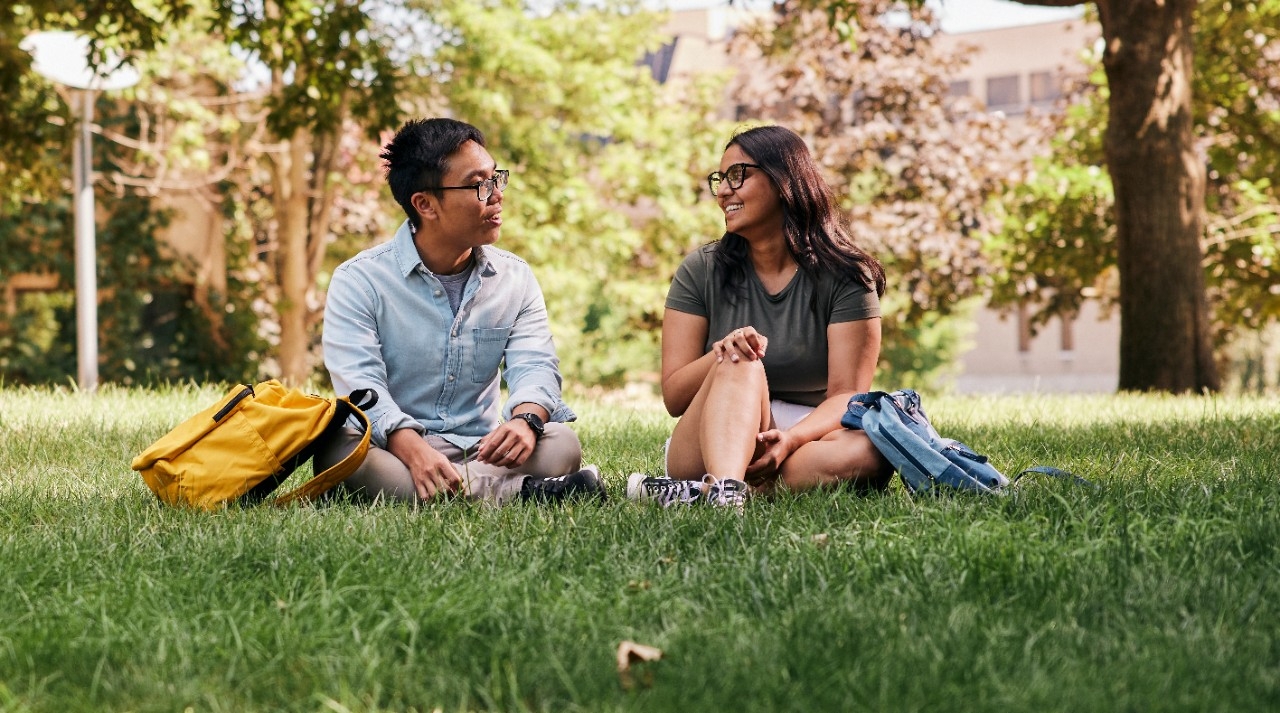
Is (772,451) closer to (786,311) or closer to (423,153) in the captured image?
(786,311)

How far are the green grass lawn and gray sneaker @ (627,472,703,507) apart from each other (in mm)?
168

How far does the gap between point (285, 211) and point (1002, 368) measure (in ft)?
115

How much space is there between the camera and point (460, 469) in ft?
16.2

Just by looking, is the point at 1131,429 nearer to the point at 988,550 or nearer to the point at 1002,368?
the point at 988,550

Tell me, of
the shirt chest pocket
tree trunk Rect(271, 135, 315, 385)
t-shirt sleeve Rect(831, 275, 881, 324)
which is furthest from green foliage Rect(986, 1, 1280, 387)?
the shirt chest pocket

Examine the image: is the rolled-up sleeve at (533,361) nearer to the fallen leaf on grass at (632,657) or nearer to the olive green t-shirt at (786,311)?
the olive green t-shirt at (786,311)

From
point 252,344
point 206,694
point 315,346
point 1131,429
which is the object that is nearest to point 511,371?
point 206,694

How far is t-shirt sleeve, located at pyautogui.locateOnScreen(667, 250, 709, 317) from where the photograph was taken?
514 cm

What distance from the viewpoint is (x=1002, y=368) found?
4947 cm

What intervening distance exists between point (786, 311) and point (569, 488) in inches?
43.4

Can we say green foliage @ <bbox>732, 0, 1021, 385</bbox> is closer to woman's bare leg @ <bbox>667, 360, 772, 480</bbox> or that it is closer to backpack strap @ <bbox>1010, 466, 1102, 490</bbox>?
backpack strap @ <bbox>1010, 466, 1102, 490</bbox>

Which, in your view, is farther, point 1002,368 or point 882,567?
point 1002,368

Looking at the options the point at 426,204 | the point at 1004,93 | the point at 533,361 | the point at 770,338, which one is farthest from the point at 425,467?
the point at 1004,93

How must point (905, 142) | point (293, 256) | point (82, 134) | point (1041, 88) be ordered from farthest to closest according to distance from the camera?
point (1041, 88) → point (905, 142) → point (293, 256) → point (82, 134)
